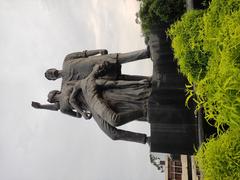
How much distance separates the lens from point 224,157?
485 centimetres

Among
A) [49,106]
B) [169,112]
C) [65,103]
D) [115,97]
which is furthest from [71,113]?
[169,112]

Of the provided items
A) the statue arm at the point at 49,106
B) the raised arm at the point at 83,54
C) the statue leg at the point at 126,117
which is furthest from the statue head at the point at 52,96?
the statue leg at the point at 126,117

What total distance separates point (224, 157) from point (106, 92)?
432 cm

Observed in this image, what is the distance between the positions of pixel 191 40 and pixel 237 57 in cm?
214

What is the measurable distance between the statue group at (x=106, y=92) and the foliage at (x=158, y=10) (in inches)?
319

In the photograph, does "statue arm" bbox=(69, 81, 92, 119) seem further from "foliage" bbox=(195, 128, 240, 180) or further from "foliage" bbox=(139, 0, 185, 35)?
"foliage" bbox=(139, 0, 185, 35)

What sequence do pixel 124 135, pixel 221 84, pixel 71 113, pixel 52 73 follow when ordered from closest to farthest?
1. pixel 221 84
2. pixel 124 135
3. pixel 71 113
4. pixel 52 73

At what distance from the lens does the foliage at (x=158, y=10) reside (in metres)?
17.9

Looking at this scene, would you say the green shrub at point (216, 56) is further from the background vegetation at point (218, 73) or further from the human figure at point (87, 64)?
the human figure at point (87, 64)

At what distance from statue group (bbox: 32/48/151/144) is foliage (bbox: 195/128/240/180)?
3201 millimetres

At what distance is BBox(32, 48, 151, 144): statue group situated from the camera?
834 centimetres

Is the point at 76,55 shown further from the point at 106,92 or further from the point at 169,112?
the point at 169,112

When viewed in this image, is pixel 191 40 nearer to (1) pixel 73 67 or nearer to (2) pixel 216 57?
(2) pixel 216 57

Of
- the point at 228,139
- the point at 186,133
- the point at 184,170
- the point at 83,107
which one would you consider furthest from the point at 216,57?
the point at 184,170
